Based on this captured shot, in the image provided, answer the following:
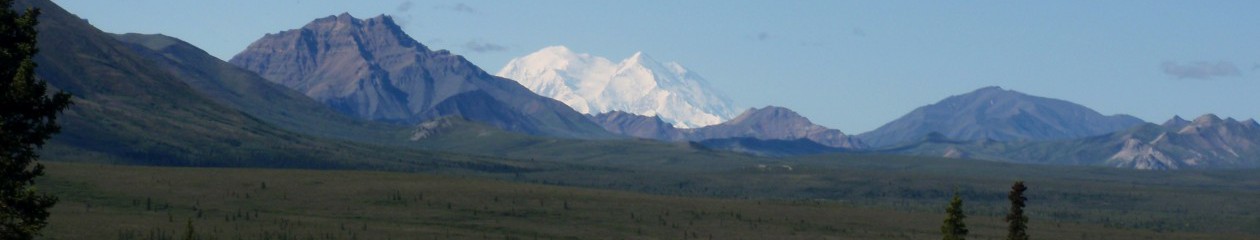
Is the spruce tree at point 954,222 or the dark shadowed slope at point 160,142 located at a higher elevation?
the dark shadowed slope at point 160,142

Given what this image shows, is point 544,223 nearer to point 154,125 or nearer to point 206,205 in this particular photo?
point 206,205

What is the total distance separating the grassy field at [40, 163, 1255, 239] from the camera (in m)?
69.4

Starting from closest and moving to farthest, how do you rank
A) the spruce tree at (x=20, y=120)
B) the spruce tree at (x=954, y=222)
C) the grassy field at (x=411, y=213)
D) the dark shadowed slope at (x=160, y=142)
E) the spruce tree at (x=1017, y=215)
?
the spruce tree at (x=20, y=120) < the spruce tree at (x=1017, y=215) < the spruce tree at (x=954, y=222) < the grassy field at (x=411, y=213) < the dark shadowed slope at (x=160, y=142)

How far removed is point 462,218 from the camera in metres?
82.4

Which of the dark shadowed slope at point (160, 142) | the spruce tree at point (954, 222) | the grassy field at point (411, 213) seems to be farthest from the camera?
the dark shadowed slope at point (160, 142)

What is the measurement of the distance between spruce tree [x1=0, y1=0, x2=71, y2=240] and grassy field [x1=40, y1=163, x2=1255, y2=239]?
2781 cm

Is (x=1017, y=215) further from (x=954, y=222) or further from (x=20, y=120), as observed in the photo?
(x=20, y=120)

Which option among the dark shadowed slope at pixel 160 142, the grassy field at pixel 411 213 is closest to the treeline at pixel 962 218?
the grassy field at pixel 411 213

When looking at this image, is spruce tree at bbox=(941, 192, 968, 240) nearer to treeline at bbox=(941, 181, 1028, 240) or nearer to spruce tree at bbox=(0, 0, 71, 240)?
treeline at bbox=(941, 181, 1028, 240)

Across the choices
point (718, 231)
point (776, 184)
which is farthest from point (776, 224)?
point (776, 184)

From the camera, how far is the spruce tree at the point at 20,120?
104 ft

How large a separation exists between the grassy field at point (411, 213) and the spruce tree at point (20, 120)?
27.8 m

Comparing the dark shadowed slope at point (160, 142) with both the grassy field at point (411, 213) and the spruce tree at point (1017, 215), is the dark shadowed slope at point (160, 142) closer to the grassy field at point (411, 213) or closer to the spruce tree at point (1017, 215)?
the grassy field at point (411, 213)

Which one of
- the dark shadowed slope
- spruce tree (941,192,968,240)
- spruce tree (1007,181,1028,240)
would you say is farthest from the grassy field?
the dark shadowed slope
